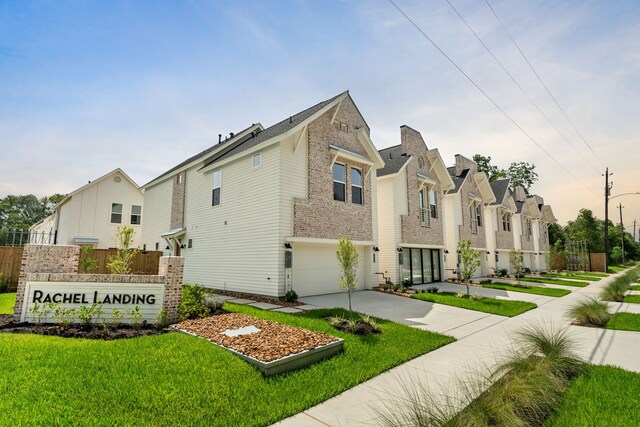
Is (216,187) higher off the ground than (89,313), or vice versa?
(216,187)

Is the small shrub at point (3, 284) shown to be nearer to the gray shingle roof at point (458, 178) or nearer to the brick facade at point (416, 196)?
the brick facade at point (416, 196)

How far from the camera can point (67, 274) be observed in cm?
777

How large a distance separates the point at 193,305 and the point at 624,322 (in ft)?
41.8

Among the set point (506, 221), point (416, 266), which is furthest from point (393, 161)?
point (506, 221)

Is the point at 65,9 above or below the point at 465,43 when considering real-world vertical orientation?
below

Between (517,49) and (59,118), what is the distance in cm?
1379

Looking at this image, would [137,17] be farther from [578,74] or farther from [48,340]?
[578,74]

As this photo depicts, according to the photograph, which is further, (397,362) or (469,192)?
(469,192)

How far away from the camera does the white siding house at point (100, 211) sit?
2402 cm

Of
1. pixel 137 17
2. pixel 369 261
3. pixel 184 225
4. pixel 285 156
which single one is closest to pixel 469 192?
pixel 369 261

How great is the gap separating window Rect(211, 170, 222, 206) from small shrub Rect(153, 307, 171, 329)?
879cm

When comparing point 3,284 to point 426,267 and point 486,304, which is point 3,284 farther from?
point 426,267

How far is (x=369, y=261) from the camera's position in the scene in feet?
53.8

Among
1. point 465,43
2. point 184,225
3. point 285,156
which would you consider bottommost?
point 184,225
